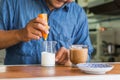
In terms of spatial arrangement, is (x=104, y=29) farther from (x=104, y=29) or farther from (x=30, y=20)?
(x=30, y=20)

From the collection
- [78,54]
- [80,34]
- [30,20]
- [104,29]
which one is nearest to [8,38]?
[30,20]

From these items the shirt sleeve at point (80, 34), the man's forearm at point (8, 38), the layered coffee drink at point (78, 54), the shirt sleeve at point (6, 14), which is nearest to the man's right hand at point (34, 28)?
the man's forearm at point (8, 38)

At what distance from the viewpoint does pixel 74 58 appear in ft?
4.87

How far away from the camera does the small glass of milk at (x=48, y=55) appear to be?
4.81 feet

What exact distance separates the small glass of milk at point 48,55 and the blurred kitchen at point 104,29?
2.03 m

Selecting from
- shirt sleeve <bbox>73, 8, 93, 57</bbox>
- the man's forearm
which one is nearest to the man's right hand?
the man's forearm

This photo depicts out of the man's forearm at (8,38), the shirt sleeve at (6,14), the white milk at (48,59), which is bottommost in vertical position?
the white milk at (48,59)

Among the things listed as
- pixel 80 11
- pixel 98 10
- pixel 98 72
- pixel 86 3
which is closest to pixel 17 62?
pixel 80 11

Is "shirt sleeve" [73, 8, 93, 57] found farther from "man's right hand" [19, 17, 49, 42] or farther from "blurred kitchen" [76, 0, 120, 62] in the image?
"blurred kitchen" [76, 0, 120, 62]

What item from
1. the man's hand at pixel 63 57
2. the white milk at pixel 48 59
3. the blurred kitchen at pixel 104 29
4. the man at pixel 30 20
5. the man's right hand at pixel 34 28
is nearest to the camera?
the man's right hand at pixel 34 28

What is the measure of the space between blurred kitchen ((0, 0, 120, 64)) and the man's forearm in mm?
2045

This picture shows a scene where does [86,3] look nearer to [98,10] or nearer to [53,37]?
[98,10]

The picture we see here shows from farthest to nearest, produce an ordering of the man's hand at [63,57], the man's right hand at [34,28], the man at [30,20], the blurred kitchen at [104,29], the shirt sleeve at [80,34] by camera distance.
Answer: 1. the blurred kitchen at [104,29]
2. the shirt sleeve at [80,34]
3. the man at [30,20]
4. the man's hand at [63,57]
5. the man's right hand at [34,28]

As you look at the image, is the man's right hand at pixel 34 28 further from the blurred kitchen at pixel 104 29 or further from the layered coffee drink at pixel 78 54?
the blurred kitchen at pixel 104 29
